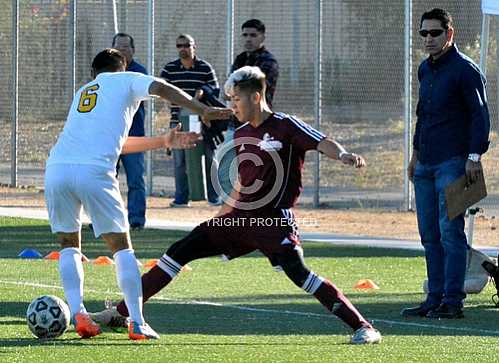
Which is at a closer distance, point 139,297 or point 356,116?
point 139,297

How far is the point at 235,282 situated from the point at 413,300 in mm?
1848

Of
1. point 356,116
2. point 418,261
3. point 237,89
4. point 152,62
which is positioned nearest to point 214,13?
point 152,62

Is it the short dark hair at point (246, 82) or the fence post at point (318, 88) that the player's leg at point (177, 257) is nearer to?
the short dark hair at point (246, 82)

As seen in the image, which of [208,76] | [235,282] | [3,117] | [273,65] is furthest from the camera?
[3,117]

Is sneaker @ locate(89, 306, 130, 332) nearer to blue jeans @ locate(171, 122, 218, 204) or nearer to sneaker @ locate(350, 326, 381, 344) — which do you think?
sneaker @ locate(350, 326, 381, 344)

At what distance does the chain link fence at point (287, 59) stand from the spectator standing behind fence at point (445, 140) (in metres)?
9.58

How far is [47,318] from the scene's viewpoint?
9.22m

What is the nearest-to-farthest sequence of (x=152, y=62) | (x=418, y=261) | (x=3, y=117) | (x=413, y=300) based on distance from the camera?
(x=413, y=300) → (x=418, y=261) → (x=152, y=62) → (x=3, y=117)

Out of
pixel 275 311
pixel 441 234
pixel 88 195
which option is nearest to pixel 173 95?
pixel 88 195

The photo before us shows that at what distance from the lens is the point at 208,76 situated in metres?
18.8

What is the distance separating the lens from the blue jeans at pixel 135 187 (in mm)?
17188

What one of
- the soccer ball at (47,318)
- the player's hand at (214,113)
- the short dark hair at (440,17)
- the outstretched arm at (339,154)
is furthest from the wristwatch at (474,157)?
the soccer ball at (47,318)

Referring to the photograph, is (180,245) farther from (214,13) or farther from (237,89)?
(214,13)

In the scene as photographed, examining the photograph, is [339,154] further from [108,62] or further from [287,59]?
[287,59]
